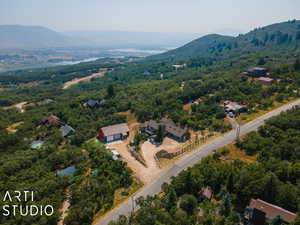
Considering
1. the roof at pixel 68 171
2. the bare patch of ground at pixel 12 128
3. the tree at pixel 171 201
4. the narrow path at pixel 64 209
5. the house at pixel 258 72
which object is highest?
the house at pixel 258 72

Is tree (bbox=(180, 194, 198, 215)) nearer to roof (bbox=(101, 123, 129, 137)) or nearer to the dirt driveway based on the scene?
the dirt driveway

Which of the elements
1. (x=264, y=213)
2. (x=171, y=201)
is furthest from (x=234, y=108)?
(x=171, y=201)

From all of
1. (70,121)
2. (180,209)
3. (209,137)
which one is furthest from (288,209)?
(70,121)

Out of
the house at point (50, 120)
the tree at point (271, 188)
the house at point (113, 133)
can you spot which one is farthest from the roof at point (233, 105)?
the house at point (50, 120)

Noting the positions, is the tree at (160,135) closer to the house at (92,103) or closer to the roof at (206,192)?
the roof at (206,192)

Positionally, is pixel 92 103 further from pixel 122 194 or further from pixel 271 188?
pixel 271 188
